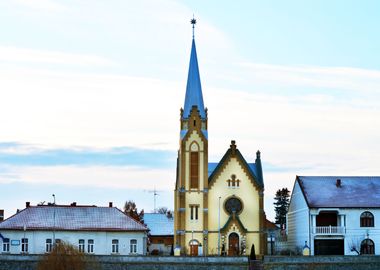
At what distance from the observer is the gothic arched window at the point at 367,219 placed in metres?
82.5

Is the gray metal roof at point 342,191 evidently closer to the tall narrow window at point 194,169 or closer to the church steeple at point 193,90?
the tall narrow window at point 194,169

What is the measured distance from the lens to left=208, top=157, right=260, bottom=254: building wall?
84.1 metres

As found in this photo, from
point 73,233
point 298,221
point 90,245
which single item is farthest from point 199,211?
point 73,233

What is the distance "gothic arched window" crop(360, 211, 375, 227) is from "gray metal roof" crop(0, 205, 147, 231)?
2124 centimetres

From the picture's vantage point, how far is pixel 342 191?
277ft

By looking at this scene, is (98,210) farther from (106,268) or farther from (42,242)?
(106,268)

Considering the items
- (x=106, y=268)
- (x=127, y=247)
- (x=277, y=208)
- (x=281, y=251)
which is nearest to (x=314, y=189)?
(x=281, y=251)

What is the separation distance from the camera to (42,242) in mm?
79812

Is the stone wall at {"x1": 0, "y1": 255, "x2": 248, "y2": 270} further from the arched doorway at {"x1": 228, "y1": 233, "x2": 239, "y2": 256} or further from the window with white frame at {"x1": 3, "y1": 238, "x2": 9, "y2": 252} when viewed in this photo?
the arched doorway at {"x1": 228, "y1": 233, "x2": 239, "y2": 256}

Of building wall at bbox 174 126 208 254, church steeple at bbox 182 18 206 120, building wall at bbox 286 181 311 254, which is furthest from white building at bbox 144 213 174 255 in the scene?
church steeple at bbox 182 18 206 120

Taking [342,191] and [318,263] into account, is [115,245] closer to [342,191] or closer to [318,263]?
[318,263]

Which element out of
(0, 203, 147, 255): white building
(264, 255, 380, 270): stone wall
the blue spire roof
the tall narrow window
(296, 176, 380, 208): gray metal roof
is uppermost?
the blue spire roof

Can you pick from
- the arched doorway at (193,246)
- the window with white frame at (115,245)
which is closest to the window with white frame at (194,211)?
the arched doorway at (193,246)

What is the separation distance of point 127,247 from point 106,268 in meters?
12.1
